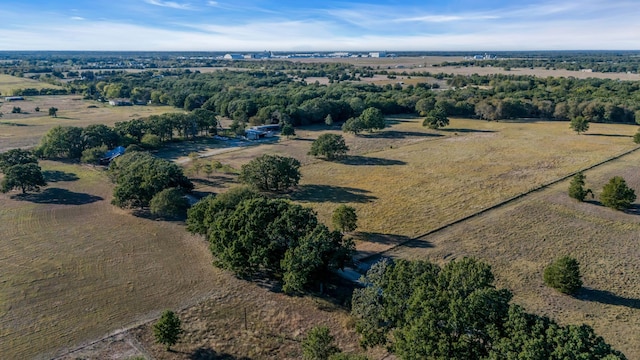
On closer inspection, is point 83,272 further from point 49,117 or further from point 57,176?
point 49,117

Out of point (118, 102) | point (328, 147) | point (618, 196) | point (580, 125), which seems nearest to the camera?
point (618, 196)

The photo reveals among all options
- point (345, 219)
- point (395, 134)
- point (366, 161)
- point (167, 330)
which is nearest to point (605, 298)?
point (345, 219)

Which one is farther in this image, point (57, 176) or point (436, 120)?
point (436, 120)

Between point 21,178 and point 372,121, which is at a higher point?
point 372,121

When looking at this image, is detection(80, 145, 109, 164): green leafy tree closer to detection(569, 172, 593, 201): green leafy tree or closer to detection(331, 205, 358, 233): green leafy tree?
detection(331, 205, 358, 233): green leafy tree

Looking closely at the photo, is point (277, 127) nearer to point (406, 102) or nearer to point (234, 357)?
Answer: point (406, 102)
